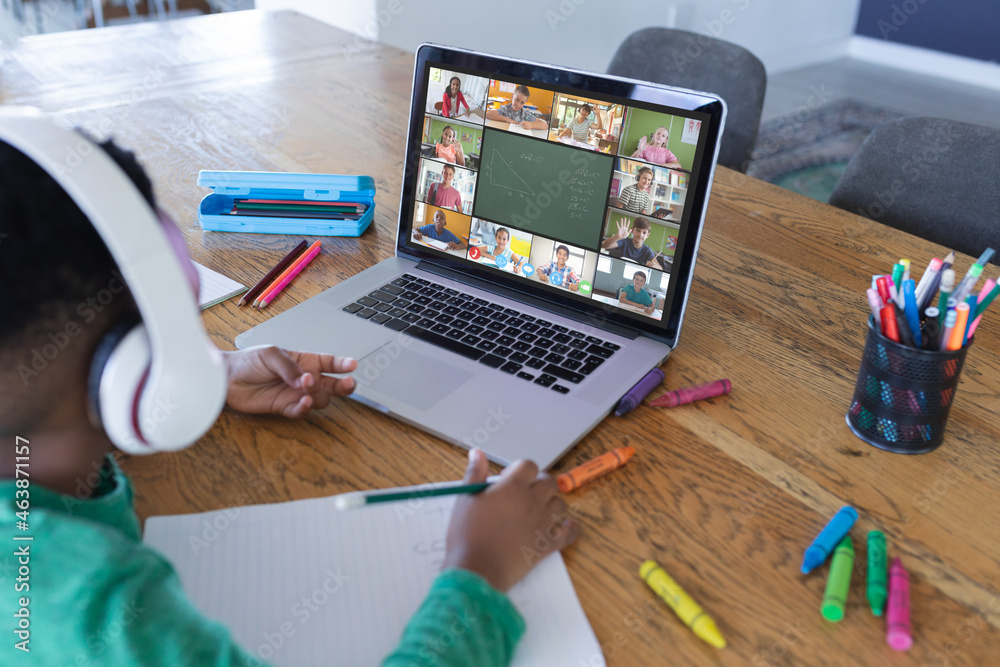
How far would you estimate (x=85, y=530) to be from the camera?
46 centimetres

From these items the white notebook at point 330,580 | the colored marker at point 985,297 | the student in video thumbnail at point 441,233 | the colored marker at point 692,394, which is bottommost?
the white notebook at point 330,580

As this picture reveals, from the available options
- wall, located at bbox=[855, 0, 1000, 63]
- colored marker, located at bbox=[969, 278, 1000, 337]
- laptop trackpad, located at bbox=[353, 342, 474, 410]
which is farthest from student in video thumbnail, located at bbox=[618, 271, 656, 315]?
wall, located at bbox=[855, 0, 1000, 63]

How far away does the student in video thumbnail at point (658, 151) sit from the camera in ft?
2.64

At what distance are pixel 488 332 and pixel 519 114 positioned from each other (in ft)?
0.87

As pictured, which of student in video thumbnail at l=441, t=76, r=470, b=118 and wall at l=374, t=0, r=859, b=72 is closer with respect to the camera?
student in video thumbnail at l=441, t=76, r=470, b=118

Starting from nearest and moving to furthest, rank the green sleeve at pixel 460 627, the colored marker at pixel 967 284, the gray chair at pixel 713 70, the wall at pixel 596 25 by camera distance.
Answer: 1. the green sleeve at pixel 460 627
2. the colored marker at pixel 967 284
3. the gray chair at pixel 713 70
4. the wall at pixel 596 25

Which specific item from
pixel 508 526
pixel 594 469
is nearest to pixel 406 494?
pixel 508 526

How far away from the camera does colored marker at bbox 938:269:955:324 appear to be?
0.67 metres

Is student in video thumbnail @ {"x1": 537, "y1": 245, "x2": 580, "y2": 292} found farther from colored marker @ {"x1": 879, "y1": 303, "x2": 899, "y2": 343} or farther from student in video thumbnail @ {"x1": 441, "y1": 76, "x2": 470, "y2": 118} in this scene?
colored marker @ {"x1": 879, "y1": 303, "x2": 899, "y2": 343}

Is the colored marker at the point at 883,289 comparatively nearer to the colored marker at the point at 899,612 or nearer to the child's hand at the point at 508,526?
the colored marker at the point at 899,612

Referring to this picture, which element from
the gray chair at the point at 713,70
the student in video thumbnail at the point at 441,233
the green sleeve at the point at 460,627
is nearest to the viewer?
the green sleeve at the point at 460,627

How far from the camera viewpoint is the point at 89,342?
0.45m

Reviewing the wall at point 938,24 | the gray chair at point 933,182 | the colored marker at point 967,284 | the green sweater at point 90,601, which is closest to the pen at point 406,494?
the green sweater at point 90,601

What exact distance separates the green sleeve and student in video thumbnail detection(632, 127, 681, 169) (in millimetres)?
487
